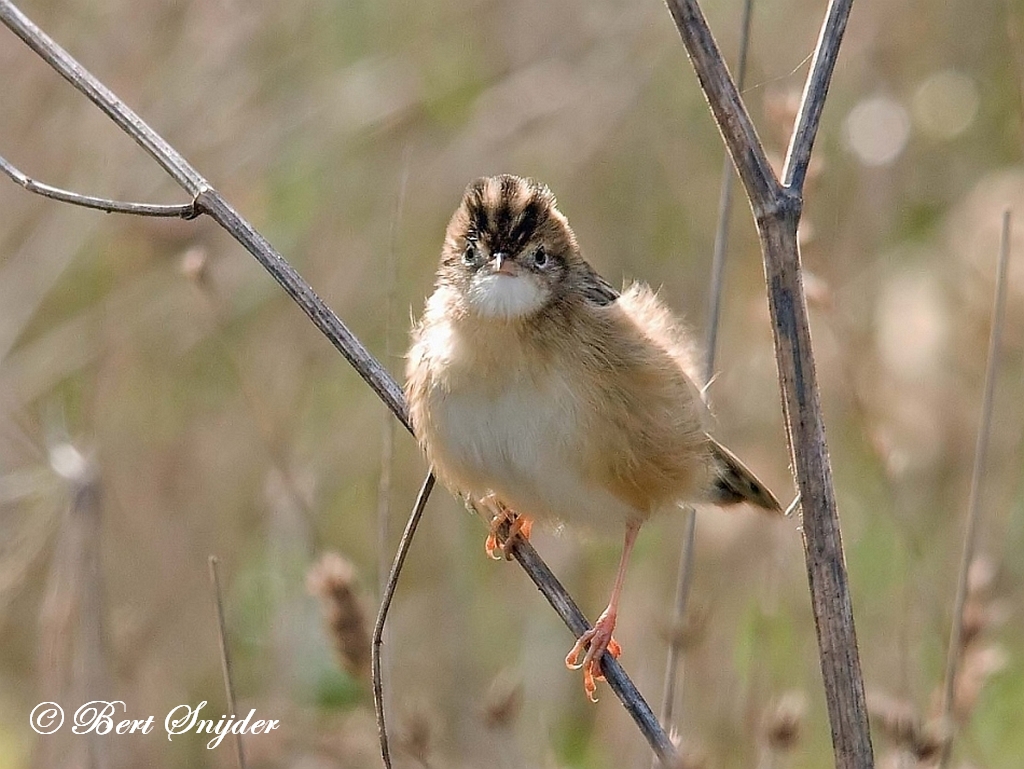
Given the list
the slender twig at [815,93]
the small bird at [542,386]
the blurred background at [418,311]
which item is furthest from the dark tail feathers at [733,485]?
the slender twig at [815,93]

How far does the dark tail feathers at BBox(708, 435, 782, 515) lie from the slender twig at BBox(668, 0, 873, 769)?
1405mm

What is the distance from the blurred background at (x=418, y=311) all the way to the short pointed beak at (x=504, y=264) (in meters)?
1.47

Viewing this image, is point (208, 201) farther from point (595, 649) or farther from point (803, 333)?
point (595, 649)

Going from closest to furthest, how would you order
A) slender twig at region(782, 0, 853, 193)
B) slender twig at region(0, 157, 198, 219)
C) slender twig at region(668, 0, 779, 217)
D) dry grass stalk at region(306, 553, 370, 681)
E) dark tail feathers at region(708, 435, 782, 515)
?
slender twig at region(668, 0, 779, 217) → slender twig at region(782, 0, 853, 193) → slender twig at region(0, 157, 198, 219) → dry grass stalk at region(306, 553, 370, 681) → dark tail feathers at region(708, 435, 782, 515)

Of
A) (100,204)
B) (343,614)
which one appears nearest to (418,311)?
(343,614)

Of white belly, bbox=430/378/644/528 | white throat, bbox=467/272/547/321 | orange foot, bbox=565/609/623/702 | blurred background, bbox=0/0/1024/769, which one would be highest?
blurred background, bbox=0/0/1024/769

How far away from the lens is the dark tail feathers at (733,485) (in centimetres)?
370

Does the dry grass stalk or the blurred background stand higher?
the blurred background

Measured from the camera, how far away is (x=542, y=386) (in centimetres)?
325

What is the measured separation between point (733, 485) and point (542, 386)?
787 millimetres

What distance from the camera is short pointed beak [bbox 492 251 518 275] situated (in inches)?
129

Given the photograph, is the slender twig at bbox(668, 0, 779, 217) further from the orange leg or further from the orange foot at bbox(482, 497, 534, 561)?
the orange foot at bbox(482, 497, 534, 561)

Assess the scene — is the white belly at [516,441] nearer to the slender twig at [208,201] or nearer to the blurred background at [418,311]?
the slender twig at [208,201]

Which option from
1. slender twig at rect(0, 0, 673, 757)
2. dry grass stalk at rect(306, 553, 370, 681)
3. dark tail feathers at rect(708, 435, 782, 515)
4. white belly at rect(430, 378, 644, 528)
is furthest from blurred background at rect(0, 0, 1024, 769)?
slender twig at rect(0, 0, 673, 757)
